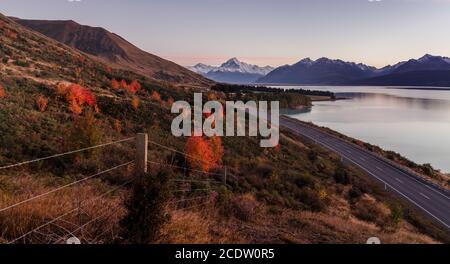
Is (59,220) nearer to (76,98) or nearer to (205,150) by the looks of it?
(205,150)

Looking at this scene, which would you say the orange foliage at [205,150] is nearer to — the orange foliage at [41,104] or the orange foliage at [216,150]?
the orange foliage at [216,150]

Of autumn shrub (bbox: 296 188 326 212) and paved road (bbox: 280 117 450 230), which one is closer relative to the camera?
autumn shrub (bbox: 296 188 326 212)

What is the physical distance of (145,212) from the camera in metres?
6.27

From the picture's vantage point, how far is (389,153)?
74.4 metres

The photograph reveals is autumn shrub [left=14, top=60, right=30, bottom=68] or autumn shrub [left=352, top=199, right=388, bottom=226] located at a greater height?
autumn shrub [left=14, top=60, right=30, bottom=68]

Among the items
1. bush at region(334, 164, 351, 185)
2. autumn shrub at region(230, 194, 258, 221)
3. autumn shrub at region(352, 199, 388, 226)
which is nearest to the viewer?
autumn shrub at region(230, 194, 258, 221)

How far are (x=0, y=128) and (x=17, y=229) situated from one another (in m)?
17.6

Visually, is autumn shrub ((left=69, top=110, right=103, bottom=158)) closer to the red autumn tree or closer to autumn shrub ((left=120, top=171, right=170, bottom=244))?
the red autumn tree

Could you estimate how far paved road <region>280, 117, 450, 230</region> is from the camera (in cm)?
4138

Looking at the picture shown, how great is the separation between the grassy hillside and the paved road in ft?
11.4

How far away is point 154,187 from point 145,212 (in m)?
0.43

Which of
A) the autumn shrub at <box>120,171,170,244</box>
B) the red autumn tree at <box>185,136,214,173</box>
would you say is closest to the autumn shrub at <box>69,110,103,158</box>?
the red autumn tree at <box>185,136,214,173</box>

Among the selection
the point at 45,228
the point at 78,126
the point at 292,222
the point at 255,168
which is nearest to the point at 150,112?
the point at 255,168
